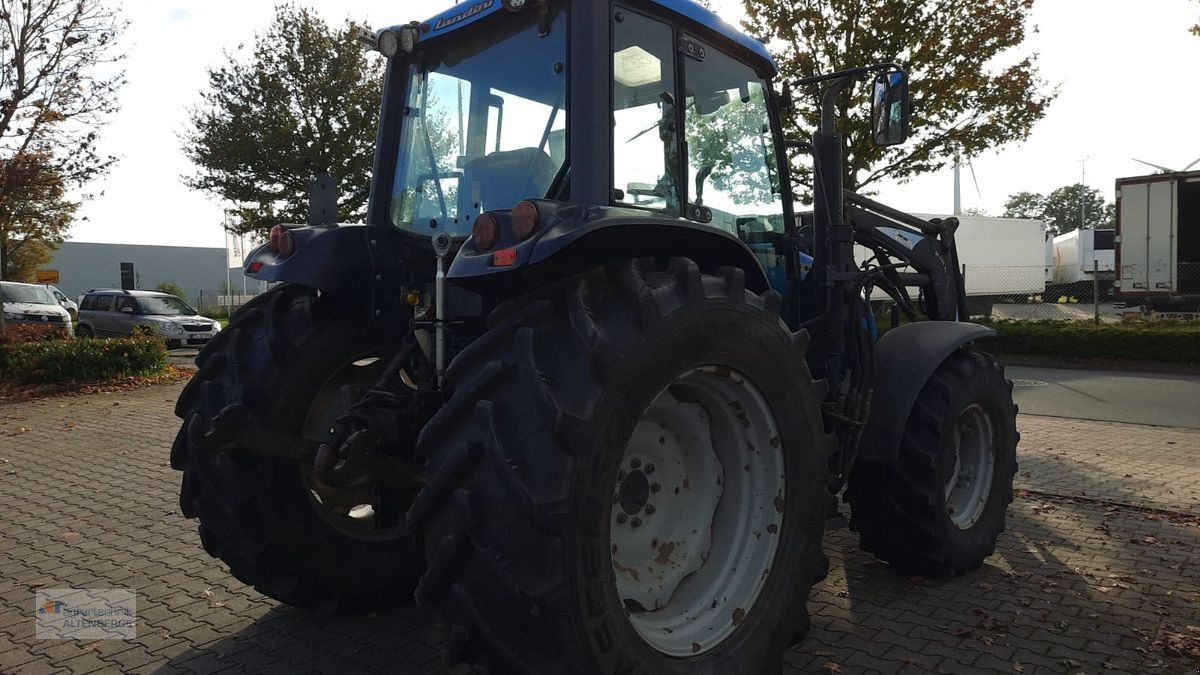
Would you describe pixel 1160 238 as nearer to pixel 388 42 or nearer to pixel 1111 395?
pixel 1111 395

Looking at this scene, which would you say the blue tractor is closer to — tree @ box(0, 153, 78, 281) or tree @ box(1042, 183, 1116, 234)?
tree @ box(0, 153, 78, 281)

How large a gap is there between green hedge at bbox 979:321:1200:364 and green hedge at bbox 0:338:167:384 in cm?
1555

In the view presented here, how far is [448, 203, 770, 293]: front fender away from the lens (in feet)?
8.19

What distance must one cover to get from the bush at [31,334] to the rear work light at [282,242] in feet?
42.9

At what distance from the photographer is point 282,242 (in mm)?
3643

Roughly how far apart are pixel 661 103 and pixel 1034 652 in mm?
2823

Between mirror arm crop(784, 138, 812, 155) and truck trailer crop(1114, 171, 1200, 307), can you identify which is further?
truck trailer crop(1114, 171, 1200, 307)

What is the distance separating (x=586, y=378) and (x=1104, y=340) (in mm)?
17652

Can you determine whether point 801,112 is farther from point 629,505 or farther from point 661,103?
point 629,505

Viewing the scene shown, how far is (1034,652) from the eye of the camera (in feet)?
11.3

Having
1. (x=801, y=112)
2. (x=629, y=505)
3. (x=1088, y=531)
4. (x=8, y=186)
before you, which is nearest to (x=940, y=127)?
(x=801, y=112)

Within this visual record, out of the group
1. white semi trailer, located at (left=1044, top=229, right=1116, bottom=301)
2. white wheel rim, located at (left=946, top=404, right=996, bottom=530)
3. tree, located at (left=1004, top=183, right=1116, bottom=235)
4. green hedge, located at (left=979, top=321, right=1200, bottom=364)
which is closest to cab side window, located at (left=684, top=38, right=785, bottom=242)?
white wheel rim, located at (left=946, top=404, right=996, bottom=530)

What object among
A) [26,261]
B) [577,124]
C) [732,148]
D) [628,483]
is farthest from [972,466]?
[26,261]

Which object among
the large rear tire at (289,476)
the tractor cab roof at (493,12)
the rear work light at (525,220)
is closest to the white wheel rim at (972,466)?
the tractor cab roof at (493,12)
